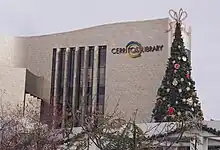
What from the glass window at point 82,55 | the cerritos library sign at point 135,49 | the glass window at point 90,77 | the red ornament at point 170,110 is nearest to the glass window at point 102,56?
the glass window at point 90,77

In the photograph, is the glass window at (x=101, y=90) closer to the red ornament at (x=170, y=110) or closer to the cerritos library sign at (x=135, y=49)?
the cerritos library sign at (x=135, y=49)

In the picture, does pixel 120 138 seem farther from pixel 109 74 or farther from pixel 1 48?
pixel 1 48

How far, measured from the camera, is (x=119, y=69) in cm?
3819

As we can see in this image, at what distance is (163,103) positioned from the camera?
27.9 meters

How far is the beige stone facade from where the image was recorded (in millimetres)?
36938

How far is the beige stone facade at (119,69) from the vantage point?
36938 millimetres

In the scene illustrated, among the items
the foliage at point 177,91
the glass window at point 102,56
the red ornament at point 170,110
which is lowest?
the red ornament at point 170,110

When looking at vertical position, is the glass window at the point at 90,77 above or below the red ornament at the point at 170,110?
above

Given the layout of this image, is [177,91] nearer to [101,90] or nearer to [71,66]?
[101,90]

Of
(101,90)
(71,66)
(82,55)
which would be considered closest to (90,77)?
(101,90)

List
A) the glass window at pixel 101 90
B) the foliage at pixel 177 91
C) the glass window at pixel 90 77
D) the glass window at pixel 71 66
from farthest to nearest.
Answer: the glass window at pixel 71 66 < the glass window at pixel 90 77 < the glass window at pixel 101 90 < the foliage at pixel 177 91

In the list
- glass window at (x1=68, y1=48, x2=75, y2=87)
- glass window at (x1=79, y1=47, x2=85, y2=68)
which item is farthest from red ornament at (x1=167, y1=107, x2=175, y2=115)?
glass window at (x1=68, y1=48, x2=75, y2=87)

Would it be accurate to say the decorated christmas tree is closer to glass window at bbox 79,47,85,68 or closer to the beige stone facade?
the beige stone facade

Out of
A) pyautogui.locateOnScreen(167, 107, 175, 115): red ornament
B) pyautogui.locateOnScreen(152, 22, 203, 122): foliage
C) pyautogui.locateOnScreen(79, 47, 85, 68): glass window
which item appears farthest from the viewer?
pyautogui.locateOnScreen(79, 47, 85, 68): glass window
